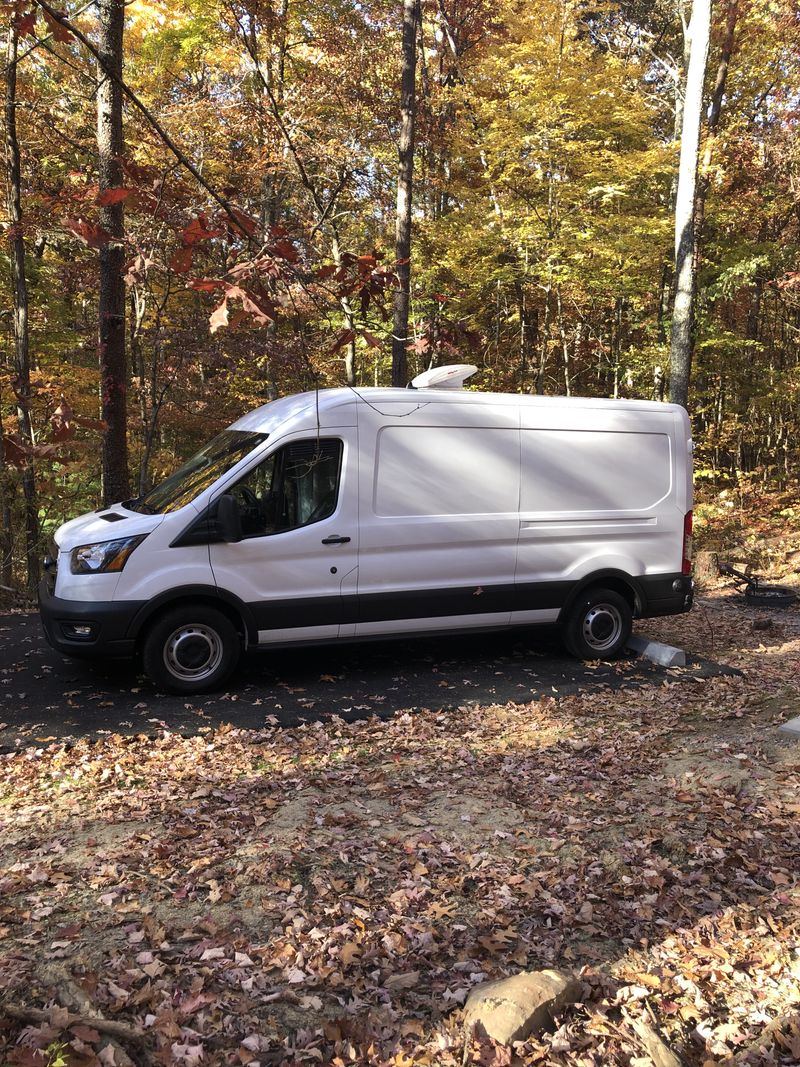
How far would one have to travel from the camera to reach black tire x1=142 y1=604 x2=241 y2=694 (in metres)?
6.03

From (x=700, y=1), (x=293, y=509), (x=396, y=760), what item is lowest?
(x=396, y=760)

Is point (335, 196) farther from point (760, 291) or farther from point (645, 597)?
point (760, 291)

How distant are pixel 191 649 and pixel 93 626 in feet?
2.44

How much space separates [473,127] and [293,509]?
504 inches

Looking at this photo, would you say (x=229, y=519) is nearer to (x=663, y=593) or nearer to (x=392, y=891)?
(x=392, y=891)

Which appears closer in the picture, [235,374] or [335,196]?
[335,196]

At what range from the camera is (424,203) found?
782 inches

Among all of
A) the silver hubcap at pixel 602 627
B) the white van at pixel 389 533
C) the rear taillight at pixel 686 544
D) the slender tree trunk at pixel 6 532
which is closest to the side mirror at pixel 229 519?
the white van at pixel 389 533

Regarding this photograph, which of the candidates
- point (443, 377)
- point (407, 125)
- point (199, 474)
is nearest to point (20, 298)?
point (407, 125)

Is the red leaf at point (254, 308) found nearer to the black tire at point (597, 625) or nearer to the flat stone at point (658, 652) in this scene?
the black tire at point (597, 625)

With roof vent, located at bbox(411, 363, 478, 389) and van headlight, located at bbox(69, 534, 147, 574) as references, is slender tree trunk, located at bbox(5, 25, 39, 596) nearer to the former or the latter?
van headlight, located at bbox(69, 534, 147, 574)

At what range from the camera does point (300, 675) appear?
6.82 m

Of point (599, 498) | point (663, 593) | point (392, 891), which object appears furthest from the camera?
point (663, 593)

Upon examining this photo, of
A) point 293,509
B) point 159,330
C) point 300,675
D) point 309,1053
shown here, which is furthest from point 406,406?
point 159,330
